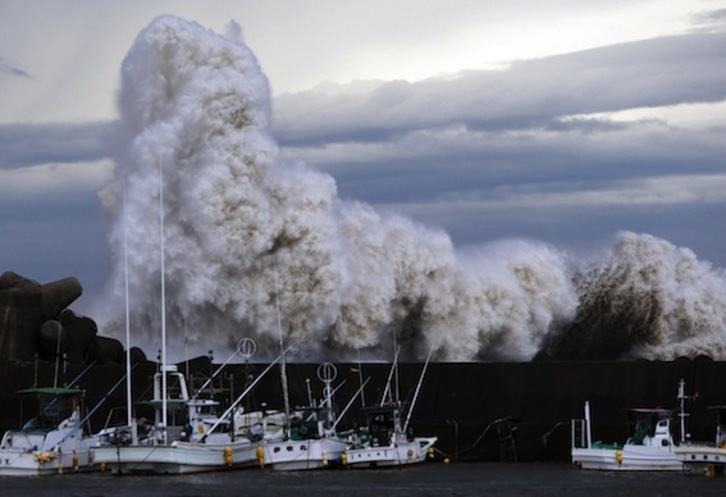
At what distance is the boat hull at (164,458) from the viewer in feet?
227

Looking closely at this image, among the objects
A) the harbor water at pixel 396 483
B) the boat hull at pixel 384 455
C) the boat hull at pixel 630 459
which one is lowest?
the harbor water at pixel 396 483

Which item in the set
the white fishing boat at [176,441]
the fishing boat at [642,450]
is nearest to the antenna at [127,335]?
the white fishing boat at [176,441]

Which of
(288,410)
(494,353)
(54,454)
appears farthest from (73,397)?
(494,353)

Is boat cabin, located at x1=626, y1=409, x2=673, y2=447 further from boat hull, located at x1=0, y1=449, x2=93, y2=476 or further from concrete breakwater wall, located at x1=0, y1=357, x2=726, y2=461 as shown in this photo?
boat hull, located at x1=0, y1=449, x2=93, y2=476

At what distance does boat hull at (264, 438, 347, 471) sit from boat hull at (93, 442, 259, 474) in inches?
66.8

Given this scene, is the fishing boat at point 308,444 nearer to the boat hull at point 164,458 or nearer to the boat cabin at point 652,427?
the boat hull at point 164,458

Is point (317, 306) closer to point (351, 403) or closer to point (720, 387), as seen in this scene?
point (351, 403)

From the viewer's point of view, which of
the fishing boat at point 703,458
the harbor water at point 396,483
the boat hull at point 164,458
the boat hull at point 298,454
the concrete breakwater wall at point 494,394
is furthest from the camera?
the concrete breakwater wall at point 494,394

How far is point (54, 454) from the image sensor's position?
72.1 meters

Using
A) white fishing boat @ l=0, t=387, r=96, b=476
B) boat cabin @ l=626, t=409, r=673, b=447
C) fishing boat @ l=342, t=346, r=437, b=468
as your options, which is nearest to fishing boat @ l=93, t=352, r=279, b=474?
white fishing boat @ l=0, t=387, r=96, b=476

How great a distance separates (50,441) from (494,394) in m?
16.0

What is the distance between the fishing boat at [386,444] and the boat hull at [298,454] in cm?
83

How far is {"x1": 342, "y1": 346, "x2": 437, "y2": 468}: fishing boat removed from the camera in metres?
72.2

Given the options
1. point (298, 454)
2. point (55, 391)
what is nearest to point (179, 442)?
point (298, 454)
